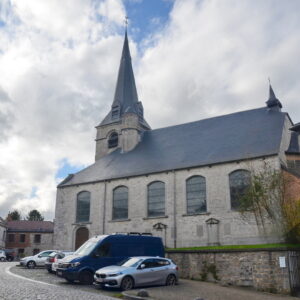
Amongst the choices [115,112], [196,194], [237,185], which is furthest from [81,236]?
[115,112]

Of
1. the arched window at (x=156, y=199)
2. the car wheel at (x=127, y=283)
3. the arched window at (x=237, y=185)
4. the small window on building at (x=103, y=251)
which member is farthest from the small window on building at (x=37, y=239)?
the car wheel at (x=127, y=283)

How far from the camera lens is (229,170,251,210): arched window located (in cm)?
2243

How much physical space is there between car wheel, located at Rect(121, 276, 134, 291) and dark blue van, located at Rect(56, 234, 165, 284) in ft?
6.60

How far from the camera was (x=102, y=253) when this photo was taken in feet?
47.8

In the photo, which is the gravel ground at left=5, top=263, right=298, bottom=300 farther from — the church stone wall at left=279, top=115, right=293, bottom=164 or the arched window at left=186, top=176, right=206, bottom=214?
the church stone wall at left=279, top=115, right=293, bottom=164

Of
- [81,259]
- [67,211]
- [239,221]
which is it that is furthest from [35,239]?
[81,259]

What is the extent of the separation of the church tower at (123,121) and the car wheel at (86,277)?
19.2 metres

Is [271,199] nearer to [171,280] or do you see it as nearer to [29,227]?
[171,280]

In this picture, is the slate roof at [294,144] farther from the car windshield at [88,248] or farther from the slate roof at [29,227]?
the slate roof at [29,227]

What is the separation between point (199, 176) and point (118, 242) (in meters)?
10.7

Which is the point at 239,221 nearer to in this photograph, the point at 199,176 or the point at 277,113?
the point at 199,176

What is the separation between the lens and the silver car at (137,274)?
1228 cm

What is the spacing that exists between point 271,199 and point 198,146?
27.6 feet

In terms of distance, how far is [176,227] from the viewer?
24.3m
